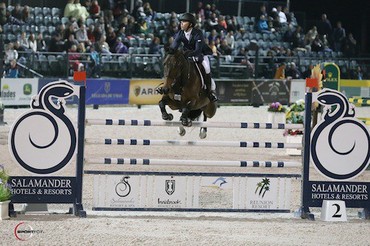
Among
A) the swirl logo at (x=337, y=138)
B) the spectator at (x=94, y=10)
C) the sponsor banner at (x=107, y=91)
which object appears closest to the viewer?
the swirl logo at (x=337, y=138)

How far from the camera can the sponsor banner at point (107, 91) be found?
77.8ft

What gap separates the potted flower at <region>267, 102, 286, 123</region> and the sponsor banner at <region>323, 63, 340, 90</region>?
2328 millimetres

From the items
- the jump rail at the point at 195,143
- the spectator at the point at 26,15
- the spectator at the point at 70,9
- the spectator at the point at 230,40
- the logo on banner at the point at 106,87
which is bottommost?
the jump rail at the point at 195,143

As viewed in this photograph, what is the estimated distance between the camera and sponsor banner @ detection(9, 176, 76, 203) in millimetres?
9711

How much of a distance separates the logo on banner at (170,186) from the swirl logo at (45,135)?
1.05 m

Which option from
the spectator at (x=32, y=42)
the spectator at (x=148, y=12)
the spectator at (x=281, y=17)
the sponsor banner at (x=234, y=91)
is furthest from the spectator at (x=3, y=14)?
the spectator at (x=281, y=17)

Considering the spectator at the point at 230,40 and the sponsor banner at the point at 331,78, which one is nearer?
the sponsor banner at the point at 331,78

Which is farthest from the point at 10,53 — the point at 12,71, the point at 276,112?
the point at 276,112

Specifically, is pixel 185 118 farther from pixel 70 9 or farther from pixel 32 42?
pixel 70 9

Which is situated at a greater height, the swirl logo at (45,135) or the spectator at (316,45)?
the spectator at (316,45)

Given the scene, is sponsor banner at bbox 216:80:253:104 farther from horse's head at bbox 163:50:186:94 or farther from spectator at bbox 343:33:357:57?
horse's head at bbox 163:50:186:94

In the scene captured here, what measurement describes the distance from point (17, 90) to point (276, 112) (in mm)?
7020

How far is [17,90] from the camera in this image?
74.8 feet

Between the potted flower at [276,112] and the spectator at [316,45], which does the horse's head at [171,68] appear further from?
the spectator at [316,45]
